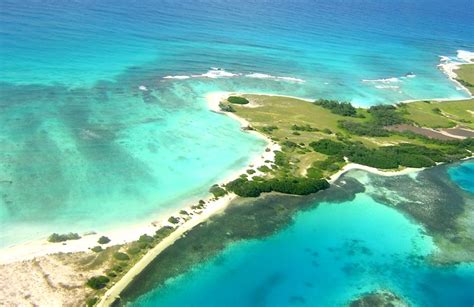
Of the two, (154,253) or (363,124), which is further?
(363,124)

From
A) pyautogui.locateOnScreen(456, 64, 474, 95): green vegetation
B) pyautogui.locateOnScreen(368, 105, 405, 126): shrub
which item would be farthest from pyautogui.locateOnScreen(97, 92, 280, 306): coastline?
pyautogui.locateOnScreen(456, 64, 474, 95): green vegetation

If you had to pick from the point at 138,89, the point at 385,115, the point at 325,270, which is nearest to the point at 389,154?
the point at 385,115

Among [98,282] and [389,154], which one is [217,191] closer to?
[98,282]

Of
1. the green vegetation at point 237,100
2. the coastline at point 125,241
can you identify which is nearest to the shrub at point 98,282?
the coastline at point 125,241

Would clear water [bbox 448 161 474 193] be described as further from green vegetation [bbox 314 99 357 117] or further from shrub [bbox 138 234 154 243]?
shrub [bbox 138 234 154 243]

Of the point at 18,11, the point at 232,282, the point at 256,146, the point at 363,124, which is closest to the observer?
the point at 232,282

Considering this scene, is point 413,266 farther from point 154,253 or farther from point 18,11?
point 18,11

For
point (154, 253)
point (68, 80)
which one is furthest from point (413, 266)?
point (68, 80)
